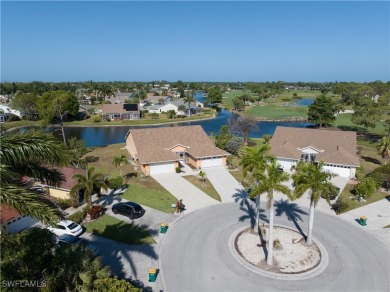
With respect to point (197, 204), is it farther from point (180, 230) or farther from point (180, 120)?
point (180, 120)

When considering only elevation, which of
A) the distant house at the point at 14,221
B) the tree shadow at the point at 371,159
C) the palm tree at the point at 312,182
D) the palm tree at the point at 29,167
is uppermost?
the palm tree at the point at 29,167

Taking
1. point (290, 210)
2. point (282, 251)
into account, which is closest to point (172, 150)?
point (290, 210)

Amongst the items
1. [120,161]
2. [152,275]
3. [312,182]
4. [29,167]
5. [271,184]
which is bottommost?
[152,275]

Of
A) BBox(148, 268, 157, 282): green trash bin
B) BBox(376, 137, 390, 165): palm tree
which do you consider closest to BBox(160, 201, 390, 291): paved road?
BBox(148, 268, 157, 282): green trash bin

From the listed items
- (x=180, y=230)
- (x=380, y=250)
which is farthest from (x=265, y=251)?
(x=380, y=250)

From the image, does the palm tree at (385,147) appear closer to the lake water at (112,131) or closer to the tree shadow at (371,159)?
the tree shadow at (371,159)

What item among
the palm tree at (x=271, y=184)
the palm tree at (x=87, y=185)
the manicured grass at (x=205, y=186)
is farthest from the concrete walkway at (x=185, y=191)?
the palm tree at (x=271, y=184)

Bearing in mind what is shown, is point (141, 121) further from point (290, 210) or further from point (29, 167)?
point (29, 167)
